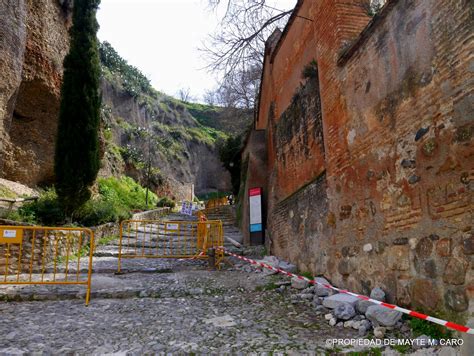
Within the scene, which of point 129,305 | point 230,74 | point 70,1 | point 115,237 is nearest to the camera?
point 129,305

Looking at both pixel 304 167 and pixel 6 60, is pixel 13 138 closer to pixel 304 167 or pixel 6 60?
pixel 6 60

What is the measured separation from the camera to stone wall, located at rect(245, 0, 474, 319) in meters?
2.99

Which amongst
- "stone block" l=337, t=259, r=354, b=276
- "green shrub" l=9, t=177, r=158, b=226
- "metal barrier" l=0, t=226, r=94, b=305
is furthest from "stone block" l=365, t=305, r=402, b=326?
"green shrub" l=9, t=177, r=158, b=226

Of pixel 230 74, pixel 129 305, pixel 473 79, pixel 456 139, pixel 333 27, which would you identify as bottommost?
pixel 129 305

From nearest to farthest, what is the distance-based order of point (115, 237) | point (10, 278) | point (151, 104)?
point (10, 278)
point (115, 237)
point (151, 104)

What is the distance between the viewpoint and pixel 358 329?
371 cm

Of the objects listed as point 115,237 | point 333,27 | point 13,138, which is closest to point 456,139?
point 333,27

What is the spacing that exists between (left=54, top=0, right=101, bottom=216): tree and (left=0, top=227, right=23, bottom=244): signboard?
4.58m

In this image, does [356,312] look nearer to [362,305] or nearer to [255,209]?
[362,305]

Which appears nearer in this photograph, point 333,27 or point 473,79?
point 473,79

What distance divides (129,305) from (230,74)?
627 centimetres

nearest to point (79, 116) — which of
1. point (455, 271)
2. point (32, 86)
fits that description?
point (32, 86)

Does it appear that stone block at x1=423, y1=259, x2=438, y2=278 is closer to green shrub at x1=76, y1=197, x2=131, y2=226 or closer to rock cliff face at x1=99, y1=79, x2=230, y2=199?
green shrub at x1=76, y1=197, x2=131, y2=226

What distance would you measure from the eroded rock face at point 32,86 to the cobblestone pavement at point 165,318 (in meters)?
7.61
